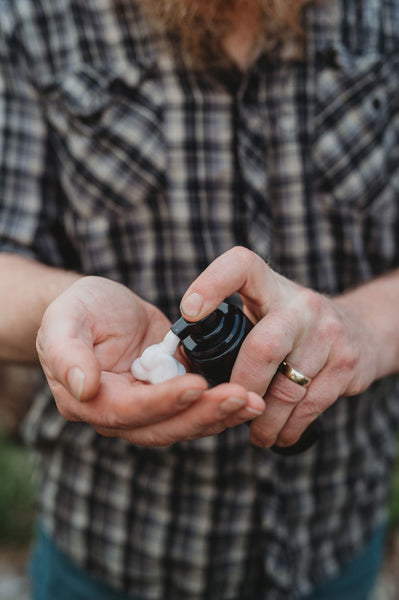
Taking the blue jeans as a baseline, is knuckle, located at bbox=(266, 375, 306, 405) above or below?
above

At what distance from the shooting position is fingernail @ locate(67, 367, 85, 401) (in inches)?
34.5

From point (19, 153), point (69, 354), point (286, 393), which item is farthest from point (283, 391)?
point (19, 153)

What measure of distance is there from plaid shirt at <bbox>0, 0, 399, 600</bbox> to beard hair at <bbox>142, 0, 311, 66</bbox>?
1.7 inches

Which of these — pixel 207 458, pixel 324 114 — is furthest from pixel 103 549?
pixel 324 114

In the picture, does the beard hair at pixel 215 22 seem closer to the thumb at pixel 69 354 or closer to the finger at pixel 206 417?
the thumb at pixel 69 354

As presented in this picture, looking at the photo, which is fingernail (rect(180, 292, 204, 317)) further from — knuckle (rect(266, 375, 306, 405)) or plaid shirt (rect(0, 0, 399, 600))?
plaid shirt (rect(0, 0, 399, 600))


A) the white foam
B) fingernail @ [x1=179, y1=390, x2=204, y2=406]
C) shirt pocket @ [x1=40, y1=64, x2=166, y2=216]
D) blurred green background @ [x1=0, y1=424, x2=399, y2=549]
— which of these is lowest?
blurred green background @ [x1=0, y1=424, x2=399, y2=549]

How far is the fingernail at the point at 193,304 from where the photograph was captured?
A: 98 cm

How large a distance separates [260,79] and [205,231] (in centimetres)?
44

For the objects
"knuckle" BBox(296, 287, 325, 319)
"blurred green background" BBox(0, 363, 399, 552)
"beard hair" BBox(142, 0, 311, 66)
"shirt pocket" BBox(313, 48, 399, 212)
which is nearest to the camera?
"knuckle" BBox(296, 287, 325, 319)

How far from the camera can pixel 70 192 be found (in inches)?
59.7

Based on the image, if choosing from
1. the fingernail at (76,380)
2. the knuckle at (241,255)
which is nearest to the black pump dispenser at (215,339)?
the knuckle at (241,255)

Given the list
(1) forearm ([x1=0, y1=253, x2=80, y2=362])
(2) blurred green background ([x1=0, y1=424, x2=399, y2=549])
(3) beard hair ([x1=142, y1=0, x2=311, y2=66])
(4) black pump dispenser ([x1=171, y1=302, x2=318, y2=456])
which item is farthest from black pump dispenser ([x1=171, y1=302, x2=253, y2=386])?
(2) blurred green background ([x1=0, y1=424, x2=399, y2=549])

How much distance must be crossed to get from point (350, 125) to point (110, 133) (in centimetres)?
68
